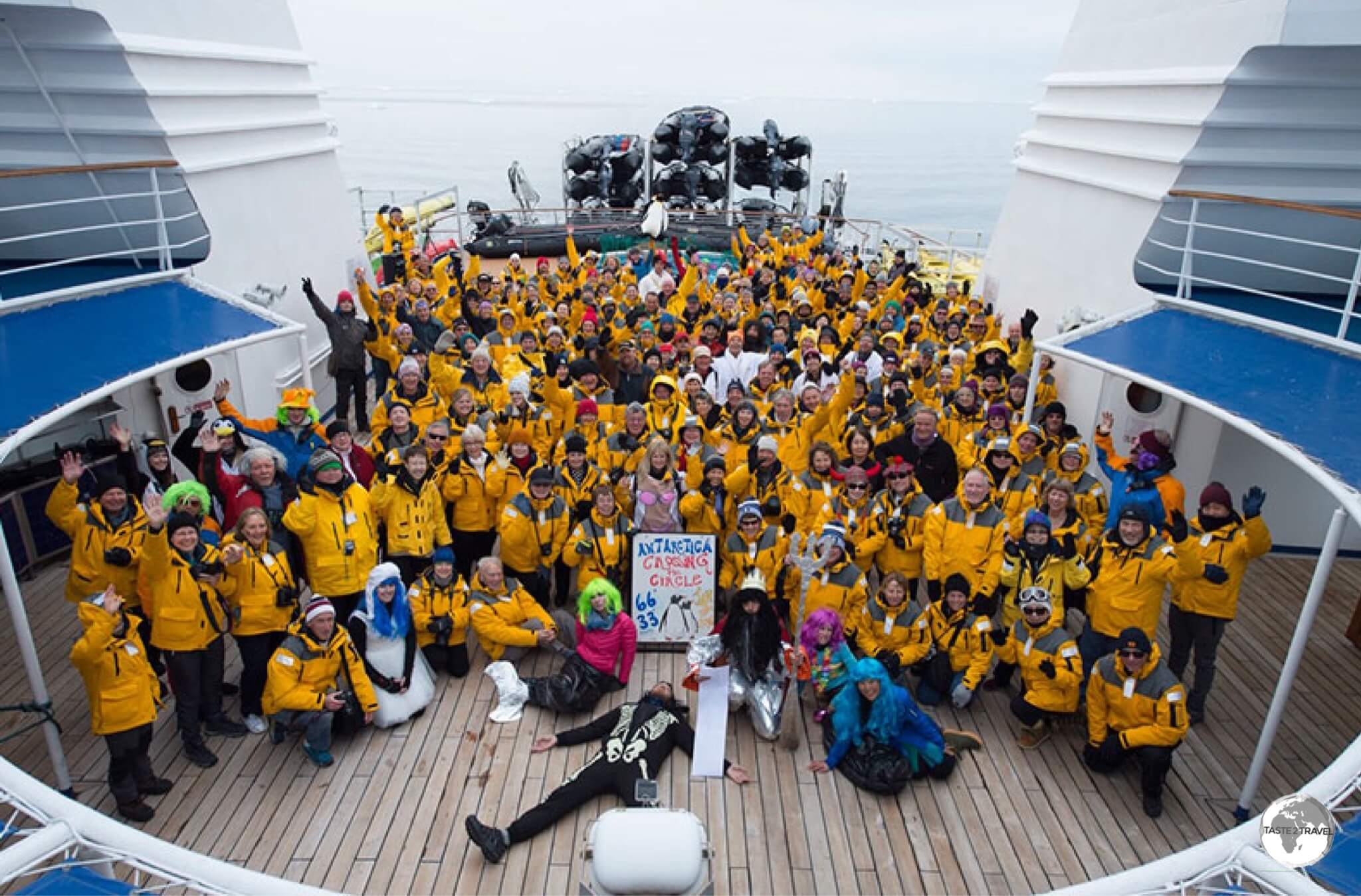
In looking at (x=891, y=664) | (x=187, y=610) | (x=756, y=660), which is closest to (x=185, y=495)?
(x=187, y=610)

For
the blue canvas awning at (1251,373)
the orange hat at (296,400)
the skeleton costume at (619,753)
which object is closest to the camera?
the skeleton costume at (619,753)

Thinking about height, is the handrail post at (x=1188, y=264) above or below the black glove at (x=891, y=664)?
above

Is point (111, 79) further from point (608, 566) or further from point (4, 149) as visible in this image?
point (608, 566)

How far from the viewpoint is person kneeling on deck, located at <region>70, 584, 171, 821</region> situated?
4.82 m

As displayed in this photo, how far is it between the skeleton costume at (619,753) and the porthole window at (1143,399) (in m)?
6.00

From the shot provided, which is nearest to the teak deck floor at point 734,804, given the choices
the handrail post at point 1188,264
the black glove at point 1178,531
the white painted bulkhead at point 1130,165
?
the black glove at point 1178,531

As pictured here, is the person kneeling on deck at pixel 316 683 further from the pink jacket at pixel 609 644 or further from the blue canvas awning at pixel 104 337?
the blue canvas awning at pixel 104 337

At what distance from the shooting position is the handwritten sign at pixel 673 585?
22.4 feet

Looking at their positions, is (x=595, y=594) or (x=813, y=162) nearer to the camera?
(x=595, y=594)

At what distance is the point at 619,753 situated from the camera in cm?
564

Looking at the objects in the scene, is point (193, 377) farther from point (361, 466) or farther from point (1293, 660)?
point (1293, 660)

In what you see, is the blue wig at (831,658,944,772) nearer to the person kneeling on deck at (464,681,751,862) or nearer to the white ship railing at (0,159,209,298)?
the person kneeling on deck at (464,681,751,862)

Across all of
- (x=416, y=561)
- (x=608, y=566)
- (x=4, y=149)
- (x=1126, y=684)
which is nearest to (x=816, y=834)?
(x=1126, y=684)

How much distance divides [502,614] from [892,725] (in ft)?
9.32
